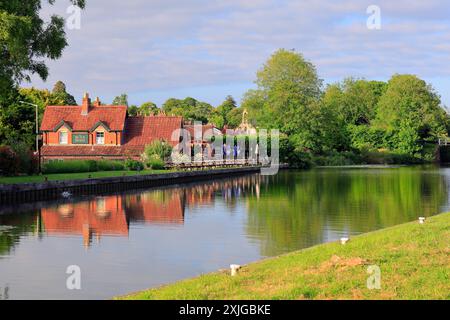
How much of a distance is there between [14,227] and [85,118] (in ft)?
197

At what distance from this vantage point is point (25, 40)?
106ft

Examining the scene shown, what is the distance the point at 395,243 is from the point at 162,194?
97.1 ft

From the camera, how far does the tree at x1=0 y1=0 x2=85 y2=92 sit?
30406 mm

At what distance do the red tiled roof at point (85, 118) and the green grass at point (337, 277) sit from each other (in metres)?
68.7

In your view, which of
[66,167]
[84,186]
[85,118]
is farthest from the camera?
[85,118]

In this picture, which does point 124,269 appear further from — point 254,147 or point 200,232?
point 254,147

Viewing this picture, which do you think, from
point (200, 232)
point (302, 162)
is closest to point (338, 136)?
point (302, 162)

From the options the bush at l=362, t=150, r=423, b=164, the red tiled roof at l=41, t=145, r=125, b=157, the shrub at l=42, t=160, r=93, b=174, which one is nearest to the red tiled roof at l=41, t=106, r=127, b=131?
the red tiled roof at l=41, t=145, r=125, b=157

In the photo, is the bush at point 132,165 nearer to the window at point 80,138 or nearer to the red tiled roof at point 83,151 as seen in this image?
the red tiled roof at point 83,151

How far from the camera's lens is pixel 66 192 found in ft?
131

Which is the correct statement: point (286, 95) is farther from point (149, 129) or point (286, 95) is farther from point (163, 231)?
point (163, 231)

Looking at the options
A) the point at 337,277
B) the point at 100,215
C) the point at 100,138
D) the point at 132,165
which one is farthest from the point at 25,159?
the point at 100,138

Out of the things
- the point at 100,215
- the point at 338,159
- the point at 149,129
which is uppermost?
the point at 149,129

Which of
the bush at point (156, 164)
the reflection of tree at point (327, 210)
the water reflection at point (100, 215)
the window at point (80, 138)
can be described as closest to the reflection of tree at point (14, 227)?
the water reflection at point (100, 215)
